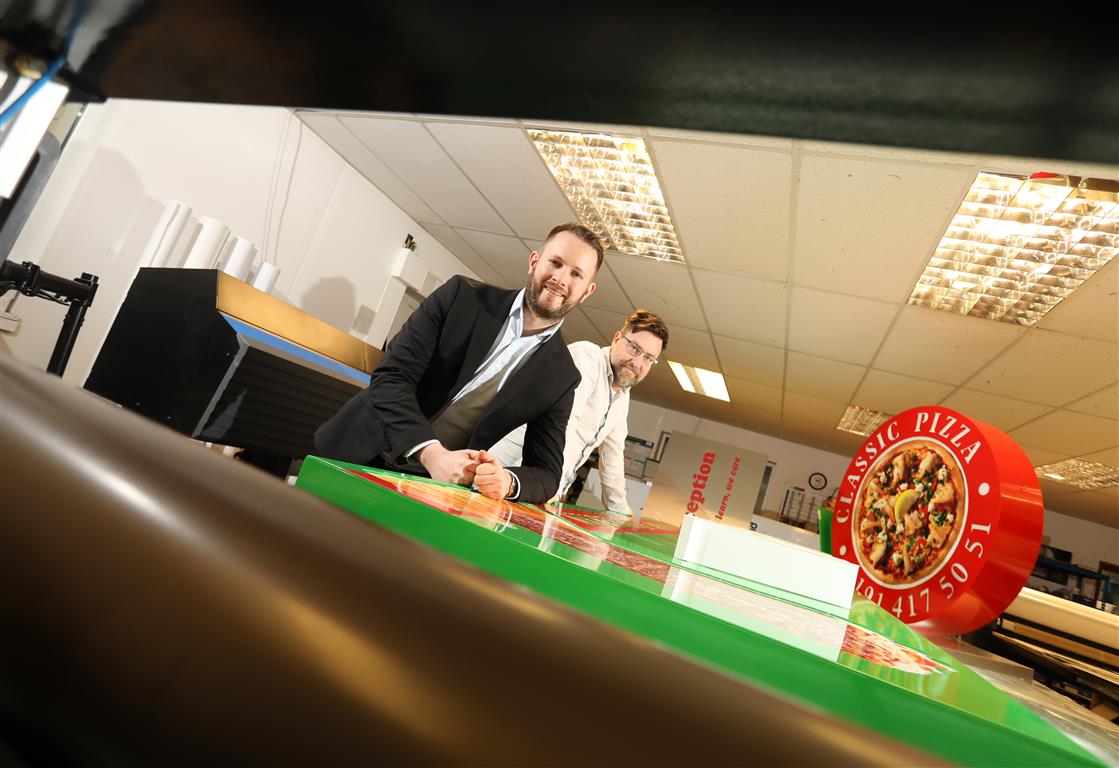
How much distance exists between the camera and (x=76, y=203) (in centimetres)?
333

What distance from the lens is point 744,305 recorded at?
5.27m

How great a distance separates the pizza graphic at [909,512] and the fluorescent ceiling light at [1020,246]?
83.3 inches

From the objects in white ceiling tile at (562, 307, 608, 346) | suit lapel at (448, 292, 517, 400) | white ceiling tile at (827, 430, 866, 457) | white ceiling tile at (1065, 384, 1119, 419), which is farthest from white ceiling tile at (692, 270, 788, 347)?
white ceiling tile at (827, 430, 866, 457)

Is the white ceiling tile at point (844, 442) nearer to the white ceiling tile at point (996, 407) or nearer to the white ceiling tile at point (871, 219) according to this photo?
the white ceiling tile at point (996, 407)

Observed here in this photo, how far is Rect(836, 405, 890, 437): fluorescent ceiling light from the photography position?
7.44 metres

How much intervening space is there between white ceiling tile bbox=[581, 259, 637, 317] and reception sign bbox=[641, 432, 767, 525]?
5.56ft

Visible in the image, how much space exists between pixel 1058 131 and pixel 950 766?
38 centimetres

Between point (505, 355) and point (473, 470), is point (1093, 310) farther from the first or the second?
point (473, 470)

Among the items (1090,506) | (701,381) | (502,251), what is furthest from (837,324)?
(1090,506)

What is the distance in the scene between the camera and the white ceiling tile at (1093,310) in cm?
337

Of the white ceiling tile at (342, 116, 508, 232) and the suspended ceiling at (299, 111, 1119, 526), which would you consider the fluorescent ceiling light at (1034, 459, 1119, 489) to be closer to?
the suspended ceiling at (299, 111, 1119, 526)

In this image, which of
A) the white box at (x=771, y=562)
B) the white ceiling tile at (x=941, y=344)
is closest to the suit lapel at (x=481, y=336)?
the white box at (x=771, y=562)

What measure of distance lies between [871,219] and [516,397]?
265 centimetres

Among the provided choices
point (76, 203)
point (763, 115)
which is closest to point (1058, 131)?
point (763, 115)
